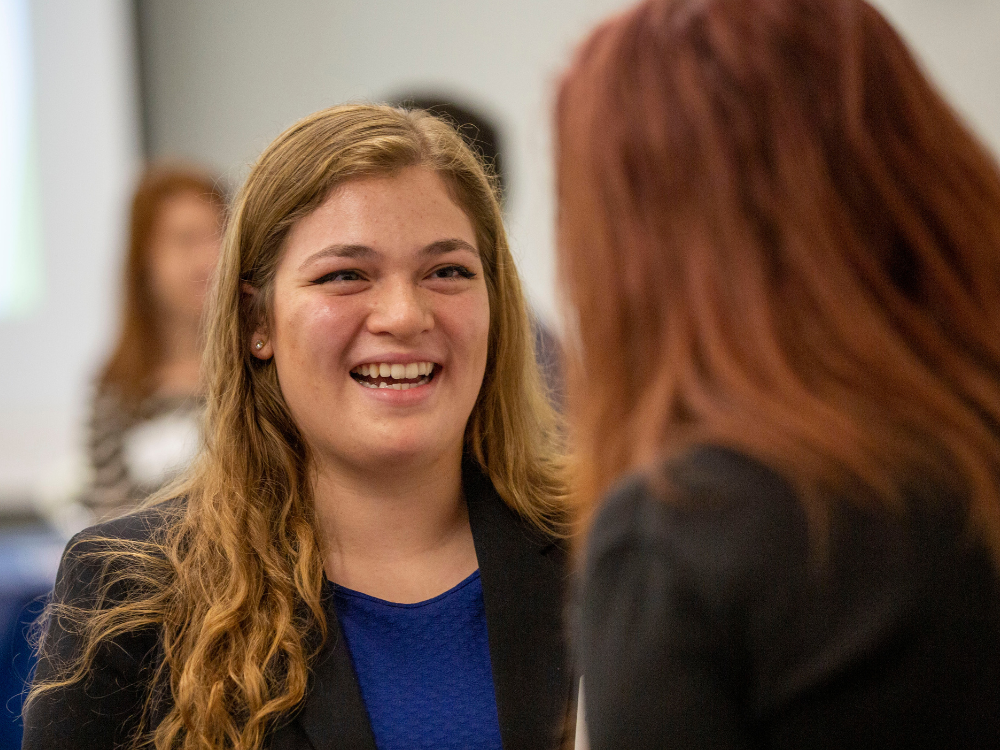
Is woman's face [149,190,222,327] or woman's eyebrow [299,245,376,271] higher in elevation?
woman's eyebrow [299,245,376,271]

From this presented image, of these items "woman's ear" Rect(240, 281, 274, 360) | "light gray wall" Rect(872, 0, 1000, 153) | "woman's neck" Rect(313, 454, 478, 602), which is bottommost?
"woman's neck" Rect(313, 454, 478, 602)

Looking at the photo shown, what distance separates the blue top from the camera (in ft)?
4.25

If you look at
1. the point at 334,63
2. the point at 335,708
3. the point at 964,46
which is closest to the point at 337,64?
the point at 334,63

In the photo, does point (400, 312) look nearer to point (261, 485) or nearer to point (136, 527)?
point (261, 485)

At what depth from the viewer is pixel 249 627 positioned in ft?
4.40

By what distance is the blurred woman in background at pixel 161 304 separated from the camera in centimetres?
270

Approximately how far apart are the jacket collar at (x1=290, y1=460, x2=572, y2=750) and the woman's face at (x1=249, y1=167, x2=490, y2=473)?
15 centimetres

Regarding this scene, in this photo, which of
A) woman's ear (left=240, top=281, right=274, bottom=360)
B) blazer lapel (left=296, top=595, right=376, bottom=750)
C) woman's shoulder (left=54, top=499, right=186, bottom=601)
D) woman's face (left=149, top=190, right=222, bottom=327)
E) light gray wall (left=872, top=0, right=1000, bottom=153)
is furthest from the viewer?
light gray wall (left=872, top=0, right=1000, bottom=153)

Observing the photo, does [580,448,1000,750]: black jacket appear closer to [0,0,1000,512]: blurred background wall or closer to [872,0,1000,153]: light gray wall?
[872,0,1000,153]: light gray wall

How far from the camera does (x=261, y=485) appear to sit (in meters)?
1.48

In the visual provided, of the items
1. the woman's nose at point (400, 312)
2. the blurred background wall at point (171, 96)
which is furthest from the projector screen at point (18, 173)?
the woman's nose at point (400, 312)

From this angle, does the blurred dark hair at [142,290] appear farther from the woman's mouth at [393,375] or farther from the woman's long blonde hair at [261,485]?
the woman's mouth at [393,375]

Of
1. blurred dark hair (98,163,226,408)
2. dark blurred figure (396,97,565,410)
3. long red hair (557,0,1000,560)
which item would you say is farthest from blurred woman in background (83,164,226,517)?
long red hair (557,0,1000,560)

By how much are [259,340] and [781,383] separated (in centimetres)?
90
